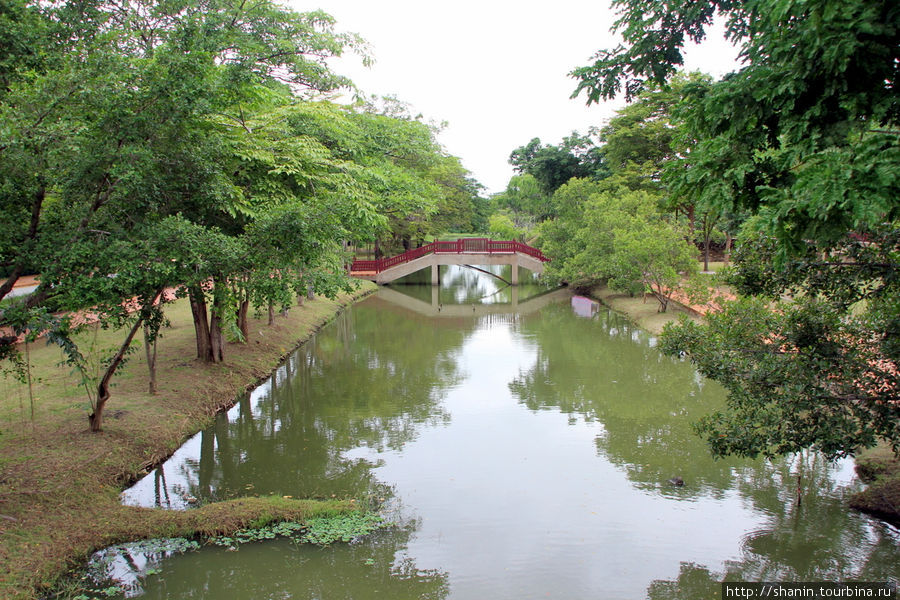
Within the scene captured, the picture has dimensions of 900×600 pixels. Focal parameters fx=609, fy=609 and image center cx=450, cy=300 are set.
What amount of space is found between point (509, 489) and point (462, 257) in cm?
2246

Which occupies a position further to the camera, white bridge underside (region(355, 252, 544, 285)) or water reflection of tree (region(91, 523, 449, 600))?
white bridge underside (region(355, 252, 544, 285))

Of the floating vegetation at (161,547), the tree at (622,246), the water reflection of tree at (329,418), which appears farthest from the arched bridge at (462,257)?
the floating vegetation at (161,547)

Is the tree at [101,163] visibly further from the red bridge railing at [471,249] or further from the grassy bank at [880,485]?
the red bridge railing at [471,249]

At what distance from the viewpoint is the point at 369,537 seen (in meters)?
6.53

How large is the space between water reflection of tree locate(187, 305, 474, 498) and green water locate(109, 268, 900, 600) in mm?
50

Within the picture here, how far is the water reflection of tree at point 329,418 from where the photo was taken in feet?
26.8

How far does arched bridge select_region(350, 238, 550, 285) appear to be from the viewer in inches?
1172

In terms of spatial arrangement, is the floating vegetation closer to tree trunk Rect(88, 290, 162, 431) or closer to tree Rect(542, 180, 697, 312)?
tree trunk Rect(88, 290, 162, 431)

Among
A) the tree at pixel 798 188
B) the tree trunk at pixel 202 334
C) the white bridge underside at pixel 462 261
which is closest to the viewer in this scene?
the tree at pixel 798 188

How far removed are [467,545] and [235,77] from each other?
21.3ft

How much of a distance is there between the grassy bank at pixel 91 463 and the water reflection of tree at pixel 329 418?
659mm

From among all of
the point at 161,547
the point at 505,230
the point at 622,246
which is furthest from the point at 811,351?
the point at 505,230

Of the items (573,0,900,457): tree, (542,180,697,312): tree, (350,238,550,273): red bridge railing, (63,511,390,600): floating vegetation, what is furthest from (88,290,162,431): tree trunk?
(350,238,550,273): red bridge railing

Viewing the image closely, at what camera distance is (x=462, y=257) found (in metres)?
29.8
